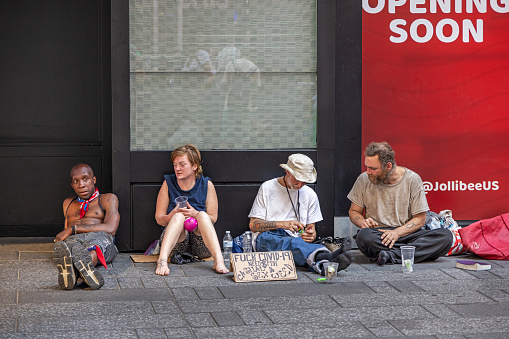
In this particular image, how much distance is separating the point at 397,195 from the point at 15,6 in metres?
4.53

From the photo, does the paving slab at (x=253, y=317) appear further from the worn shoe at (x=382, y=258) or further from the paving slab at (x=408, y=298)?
the worn shoe at (x=382, y=258)

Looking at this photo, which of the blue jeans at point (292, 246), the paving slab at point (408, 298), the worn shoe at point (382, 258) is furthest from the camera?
the worn shoe at point (382, 258)

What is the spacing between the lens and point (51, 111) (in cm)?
820

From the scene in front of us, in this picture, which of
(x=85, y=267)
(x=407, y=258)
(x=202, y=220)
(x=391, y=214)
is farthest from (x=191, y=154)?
(x=407, y=258)

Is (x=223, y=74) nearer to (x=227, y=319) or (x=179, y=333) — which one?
(x=227, y=319)

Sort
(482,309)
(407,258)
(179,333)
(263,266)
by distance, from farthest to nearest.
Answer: (407,258) → (263,266) → (482,309) → (179,333)

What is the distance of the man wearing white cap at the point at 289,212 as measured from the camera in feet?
22.4

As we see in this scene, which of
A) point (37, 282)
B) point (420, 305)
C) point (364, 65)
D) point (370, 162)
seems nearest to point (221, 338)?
point (420, 305)

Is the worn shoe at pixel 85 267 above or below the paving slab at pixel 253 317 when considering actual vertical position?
above

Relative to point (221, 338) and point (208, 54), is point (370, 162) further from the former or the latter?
point (221, 338)

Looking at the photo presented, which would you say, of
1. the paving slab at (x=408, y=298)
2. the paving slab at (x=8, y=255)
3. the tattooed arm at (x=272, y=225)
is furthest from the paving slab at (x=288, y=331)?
the paving slab at (x=8, y=255)

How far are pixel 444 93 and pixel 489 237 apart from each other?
1.65 meters

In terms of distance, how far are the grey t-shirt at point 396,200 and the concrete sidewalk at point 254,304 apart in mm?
494

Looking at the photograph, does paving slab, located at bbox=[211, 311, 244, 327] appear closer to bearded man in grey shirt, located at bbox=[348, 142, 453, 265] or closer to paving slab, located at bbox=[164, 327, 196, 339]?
paving slab, located at bbox=[164, 327, 196, 339]
